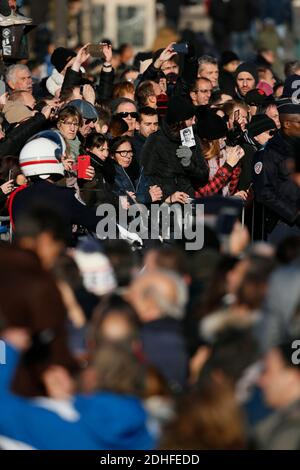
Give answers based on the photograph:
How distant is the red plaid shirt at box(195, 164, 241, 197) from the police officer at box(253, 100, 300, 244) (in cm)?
75

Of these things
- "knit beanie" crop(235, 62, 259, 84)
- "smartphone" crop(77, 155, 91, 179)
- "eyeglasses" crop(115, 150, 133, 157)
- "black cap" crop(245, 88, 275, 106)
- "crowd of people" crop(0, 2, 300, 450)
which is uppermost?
"knit beanie" crop(235, 62, 259, 84)

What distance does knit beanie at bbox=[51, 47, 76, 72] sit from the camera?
17953mm

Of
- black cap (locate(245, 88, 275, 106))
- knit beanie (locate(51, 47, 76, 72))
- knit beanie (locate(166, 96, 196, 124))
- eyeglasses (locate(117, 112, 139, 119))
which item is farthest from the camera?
knit beanie (locate(51, 47, 76, 72))

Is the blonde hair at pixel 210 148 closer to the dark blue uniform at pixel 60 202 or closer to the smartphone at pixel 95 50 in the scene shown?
the smartphone at pixel 95 50

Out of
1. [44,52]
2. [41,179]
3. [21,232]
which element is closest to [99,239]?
[41,179]

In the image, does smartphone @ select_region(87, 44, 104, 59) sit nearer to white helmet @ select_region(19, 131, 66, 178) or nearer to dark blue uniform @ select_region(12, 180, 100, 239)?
white helmet @ select_region(19, 131, 66, 178)

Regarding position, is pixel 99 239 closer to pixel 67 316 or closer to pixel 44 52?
pixel 67 316

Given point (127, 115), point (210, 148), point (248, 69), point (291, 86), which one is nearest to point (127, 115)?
point (127, 115)

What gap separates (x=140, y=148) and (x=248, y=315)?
5.87m

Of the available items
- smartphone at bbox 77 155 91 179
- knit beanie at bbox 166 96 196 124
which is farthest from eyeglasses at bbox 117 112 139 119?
smartphone at bbox 77 155 91 179

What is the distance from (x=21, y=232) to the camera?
10.4 metres

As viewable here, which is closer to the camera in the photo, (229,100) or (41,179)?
(41,179)

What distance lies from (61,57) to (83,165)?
383 cm

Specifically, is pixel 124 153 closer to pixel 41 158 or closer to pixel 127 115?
pixel 127 115
